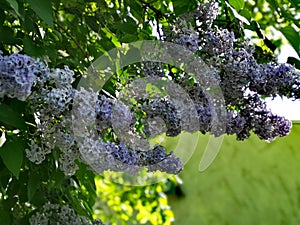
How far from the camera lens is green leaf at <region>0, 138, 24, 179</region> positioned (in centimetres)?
116

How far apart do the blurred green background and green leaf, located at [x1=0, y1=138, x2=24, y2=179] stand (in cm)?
221

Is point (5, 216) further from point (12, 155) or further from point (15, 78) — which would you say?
point (15, 78)

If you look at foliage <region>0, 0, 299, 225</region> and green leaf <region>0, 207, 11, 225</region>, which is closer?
foliage <region>0, 0, 299, 225</region>

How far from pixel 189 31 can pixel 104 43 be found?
22 cm

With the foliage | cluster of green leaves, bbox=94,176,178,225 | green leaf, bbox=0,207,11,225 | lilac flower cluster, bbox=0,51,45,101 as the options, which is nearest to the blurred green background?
cluster of green leaves, bbox=94,176,178,225

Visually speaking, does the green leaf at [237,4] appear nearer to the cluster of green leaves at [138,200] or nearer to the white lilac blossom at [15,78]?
the white lilac blossom at [15,78]

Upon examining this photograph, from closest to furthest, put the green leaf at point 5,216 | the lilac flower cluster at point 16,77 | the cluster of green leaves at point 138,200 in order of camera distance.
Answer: the lilac flower cluster at point 16,77 → the green leaf at point 5,216 → the cluster of green leaves at point 138,200

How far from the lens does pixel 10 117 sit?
1111 mm

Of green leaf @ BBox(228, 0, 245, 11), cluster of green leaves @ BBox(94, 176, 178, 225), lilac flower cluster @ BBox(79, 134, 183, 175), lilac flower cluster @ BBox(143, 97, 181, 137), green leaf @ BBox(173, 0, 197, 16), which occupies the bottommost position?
lilac flower cluster @ BBox(79, 134, 183, 175)

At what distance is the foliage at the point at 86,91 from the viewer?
1.08 meters

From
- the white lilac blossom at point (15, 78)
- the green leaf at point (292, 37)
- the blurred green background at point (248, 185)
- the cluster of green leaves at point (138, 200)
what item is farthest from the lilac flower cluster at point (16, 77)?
the cluster of green leaves at point (138, 200)

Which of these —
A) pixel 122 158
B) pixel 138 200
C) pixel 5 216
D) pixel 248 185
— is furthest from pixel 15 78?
pixel 138 200

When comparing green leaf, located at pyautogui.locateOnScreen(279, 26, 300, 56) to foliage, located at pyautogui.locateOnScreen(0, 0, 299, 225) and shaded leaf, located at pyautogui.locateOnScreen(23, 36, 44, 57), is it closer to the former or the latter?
foliage, located at pyautogui.locateOnScreen(0, 0, 299, 225)

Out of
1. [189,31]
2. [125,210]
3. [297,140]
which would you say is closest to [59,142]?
[189,31]
